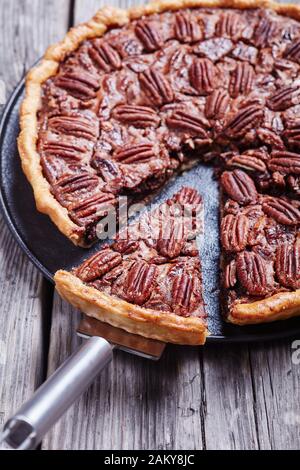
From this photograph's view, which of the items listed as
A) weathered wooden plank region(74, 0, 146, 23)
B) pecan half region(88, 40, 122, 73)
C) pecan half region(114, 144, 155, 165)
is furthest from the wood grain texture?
weathered wooden plank region(74, 0, 146, 23)

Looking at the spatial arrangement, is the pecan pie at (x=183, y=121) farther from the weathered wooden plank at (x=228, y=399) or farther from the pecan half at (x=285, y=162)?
the weathered wooden plank at (x=228, y=399)

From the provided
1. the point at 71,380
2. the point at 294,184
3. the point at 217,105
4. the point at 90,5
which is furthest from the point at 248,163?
the point at 90,5

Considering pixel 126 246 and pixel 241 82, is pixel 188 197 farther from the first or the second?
pixel 241 82

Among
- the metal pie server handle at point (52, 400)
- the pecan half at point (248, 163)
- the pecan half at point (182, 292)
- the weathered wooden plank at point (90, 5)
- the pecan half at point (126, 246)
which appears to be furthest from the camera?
the weathered wooden plank at point (90, 5)

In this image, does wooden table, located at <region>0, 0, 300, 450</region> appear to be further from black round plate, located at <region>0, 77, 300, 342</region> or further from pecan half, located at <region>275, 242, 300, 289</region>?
pecan half, located at <region>275, 242, 300, 289</region>

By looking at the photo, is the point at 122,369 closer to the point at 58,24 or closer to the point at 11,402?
the point at 11,402

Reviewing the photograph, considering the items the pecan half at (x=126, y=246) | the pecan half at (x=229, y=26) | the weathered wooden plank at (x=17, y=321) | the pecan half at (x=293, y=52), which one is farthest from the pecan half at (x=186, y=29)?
the pecan half at (x=126, y=246)

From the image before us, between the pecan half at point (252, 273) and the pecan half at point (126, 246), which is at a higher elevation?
the pecan half at point (252, 273)
